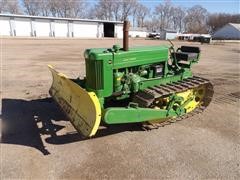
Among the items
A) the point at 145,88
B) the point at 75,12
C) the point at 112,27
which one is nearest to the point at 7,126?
the point at 145,88

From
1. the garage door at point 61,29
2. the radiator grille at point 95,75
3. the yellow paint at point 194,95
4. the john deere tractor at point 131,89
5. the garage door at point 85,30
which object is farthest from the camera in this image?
the garage door at point 85,30

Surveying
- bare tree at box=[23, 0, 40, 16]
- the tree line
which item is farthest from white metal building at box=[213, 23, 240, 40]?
bare tree at box=[23, 0, 40, 16]

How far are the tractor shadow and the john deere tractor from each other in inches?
15.9

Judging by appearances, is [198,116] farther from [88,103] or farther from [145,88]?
[88,103]

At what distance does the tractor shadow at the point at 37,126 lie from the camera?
15.5 ft

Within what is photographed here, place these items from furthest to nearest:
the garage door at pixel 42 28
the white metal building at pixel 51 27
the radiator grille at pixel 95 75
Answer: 1. the garage door at pixel 42 28
2. the white metal building at pixel 51 27
3. the radiator grille at pixel 95 75

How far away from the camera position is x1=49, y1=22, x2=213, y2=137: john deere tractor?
4.40m

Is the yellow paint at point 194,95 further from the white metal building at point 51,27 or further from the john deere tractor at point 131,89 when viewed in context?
the white metal building at point 51,27

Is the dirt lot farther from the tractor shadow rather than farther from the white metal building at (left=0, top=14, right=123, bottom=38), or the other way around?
the white metal building at (left=0, top=14, right=123, bottom=38)

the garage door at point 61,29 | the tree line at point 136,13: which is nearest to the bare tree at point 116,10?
the tree line at point 136,13

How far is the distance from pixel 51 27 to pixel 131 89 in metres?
48.6

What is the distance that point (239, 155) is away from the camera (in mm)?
4391

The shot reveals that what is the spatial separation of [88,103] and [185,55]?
9.90 feet

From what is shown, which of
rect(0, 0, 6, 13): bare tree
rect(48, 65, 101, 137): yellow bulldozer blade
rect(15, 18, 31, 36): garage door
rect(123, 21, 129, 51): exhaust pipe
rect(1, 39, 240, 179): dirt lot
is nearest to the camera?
rect(1, 39, 240, 179): dirt lot
